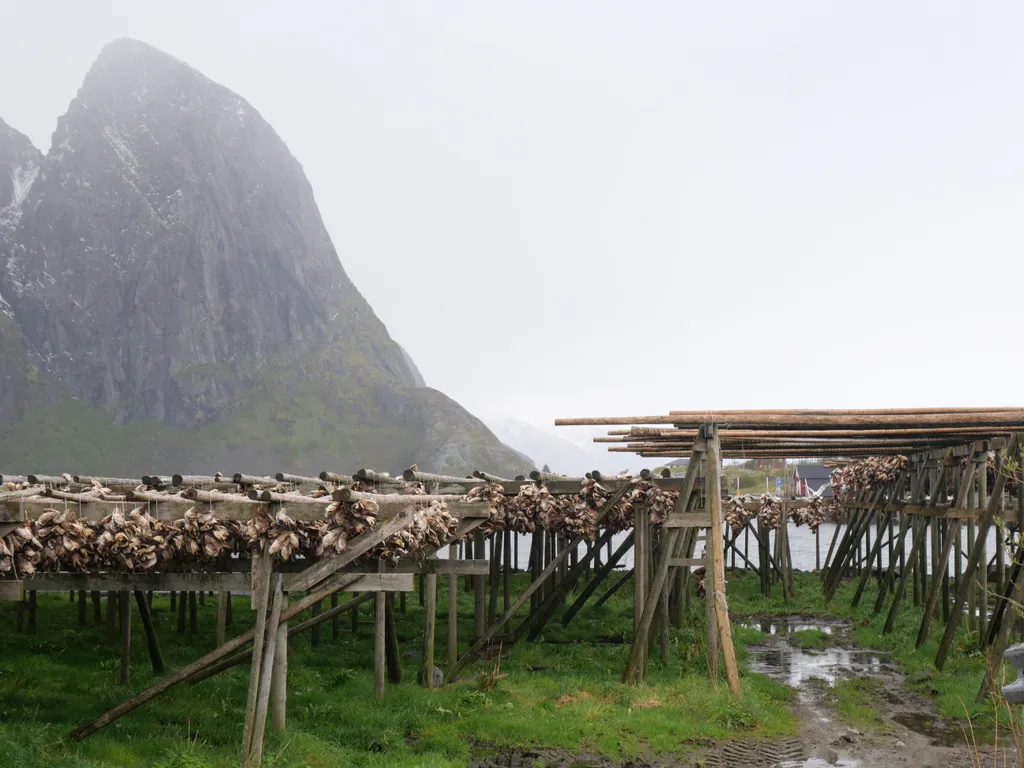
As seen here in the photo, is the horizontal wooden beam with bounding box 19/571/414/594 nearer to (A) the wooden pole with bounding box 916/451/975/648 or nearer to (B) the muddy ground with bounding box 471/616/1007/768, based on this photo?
(B) the muddy ground with bounding box 471/616/1007/768

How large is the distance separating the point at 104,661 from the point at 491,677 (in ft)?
21.3

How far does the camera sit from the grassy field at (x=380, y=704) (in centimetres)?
1138

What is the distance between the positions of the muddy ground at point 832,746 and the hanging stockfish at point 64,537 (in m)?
5.20

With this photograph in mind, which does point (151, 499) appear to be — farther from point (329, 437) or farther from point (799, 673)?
point (329, 437)

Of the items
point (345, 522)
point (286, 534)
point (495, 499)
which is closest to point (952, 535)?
point (495, 499)

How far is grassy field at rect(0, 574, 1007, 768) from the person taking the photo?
11.4 meters

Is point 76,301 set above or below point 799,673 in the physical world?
above

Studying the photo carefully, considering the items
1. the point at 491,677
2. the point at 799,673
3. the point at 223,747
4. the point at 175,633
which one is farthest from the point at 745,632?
the point at 223,747

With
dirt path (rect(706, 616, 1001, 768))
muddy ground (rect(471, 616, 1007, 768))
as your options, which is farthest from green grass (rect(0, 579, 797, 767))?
dirt path (rect(706, 616, 1001, 768))

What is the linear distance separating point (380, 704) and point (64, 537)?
17.2 feet

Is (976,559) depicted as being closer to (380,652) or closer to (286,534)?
(380,652)

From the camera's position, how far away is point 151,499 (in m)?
11.3

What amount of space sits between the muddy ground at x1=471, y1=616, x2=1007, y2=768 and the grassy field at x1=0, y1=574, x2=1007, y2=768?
0.32 metres

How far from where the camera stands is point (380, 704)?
46.1 feet
